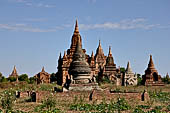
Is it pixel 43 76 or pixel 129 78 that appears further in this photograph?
pixel 43 76

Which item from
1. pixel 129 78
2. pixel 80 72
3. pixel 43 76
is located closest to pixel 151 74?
pixel 129 78

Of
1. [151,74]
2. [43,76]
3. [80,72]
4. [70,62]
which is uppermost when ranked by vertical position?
[70,62]

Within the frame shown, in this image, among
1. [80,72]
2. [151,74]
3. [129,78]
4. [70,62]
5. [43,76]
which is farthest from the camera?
[43,76]

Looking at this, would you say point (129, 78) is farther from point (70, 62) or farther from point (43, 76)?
point (43, 76)

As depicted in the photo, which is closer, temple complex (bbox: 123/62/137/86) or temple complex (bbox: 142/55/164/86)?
temple complex (bbox: 142/55/164/86)

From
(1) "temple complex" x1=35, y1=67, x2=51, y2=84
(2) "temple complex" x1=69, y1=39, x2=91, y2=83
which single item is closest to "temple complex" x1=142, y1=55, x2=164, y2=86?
(1) "temple complex" x1=35, y1=67, x2=51, y2=84

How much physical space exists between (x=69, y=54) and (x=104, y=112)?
115 feet

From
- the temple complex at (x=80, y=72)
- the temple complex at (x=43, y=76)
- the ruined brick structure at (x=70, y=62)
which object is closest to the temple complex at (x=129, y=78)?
the ruined brick structure at (x=70, y=62)

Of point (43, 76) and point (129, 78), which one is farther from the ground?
point (43, 76)

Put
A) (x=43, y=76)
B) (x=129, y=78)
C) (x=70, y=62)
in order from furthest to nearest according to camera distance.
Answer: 1. (x=43, y=76)
2. (x=129, y=78)
3. (x=70, y=62)

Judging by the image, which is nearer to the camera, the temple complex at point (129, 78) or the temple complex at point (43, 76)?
the temple complex at point (129, 78)

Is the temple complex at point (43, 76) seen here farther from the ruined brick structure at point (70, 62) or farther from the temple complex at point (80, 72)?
the temple complex at point (80, 72)

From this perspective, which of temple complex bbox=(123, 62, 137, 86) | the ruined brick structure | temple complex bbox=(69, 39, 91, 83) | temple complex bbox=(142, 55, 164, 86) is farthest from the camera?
temple complex bbox=(123, 62, 137, 86)

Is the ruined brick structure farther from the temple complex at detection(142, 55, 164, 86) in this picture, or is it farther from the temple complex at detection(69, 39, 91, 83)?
the temple complex at detection(69, 39, 91, 83)
